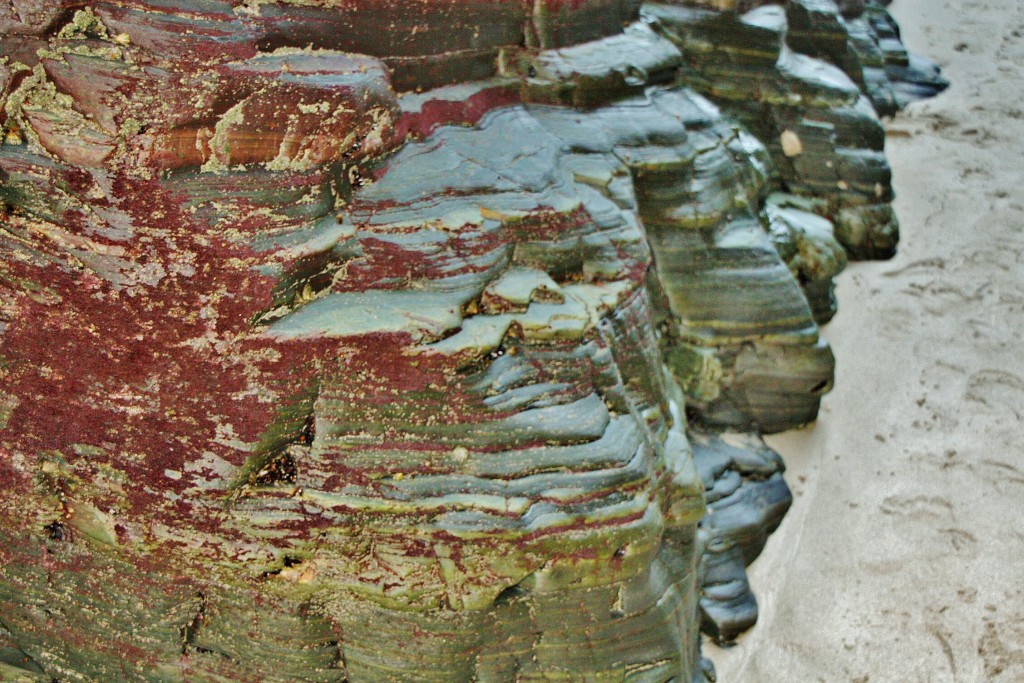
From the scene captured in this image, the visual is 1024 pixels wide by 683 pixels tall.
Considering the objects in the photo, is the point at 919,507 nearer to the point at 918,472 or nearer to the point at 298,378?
the point at 918,472

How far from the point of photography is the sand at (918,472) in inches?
86.9

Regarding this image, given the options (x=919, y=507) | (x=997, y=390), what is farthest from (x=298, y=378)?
(x=997, y=390)

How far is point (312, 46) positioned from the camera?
172 centimetres

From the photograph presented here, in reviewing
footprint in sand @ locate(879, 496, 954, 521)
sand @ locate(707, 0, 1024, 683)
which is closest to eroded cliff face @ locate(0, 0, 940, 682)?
sand @ locate(707, 0, 1024, 683)

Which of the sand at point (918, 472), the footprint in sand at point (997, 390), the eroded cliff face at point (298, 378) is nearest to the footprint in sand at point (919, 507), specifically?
the sand at point (918, 472)

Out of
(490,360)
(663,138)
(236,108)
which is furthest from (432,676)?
(663,138)

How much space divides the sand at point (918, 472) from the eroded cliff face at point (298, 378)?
58 centimetres

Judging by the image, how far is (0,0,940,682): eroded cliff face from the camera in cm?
157

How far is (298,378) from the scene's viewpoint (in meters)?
1.64

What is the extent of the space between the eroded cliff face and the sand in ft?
1.91

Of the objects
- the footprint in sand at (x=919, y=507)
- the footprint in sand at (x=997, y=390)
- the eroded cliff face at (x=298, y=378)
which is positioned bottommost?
the footprint in sand at (x=919, y=507)

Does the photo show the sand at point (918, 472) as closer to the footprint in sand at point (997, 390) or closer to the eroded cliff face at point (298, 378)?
the footprint in sand at point (997, 390)

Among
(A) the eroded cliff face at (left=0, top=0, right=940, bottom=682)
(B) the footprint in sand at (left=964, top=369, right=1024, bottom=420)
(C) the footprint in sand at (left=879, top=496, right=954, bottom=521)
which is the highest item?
(A) the eroded cliff face at (left=0, top=0, right=940, bottom=682)

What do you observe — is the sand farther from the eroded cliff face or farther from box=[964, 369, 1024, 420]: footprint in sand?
the eroded cliff face
